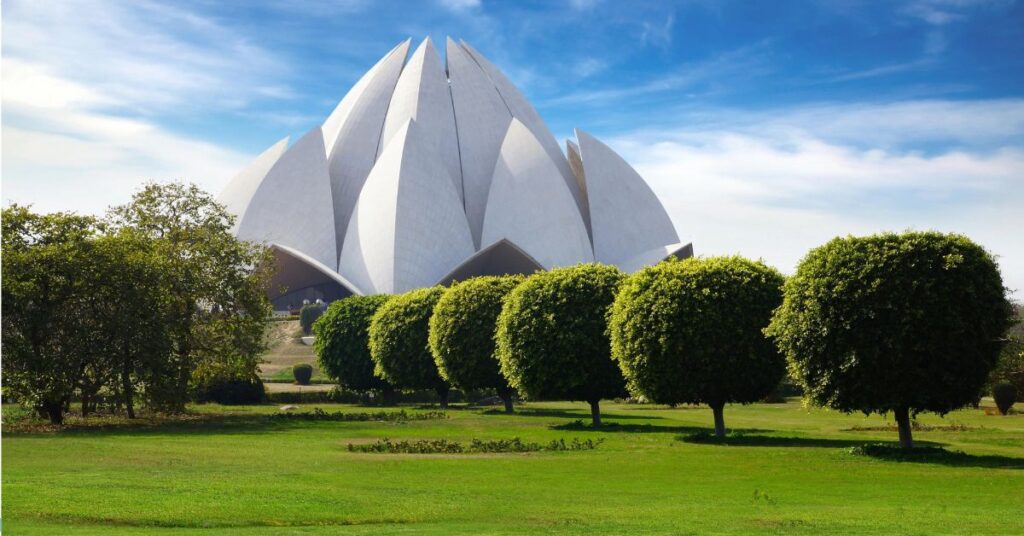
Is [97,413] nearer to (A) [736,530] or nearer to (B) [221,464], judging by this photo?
(B) [221,464]

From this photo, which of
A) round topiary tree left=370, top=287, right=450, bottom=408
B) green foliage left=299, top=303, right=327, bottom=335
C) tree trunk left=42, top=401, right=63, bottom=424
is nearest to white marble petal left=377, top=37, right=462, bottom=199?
green foliage left=299, top=303, right=327, bottom=335

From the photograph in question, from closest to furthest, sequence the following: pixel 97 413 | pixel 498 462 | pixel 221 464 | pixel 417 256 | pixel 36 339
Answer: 1. pixel 221 464
2. pixel 498 462
3. pixel 36 339
4. pixel 97 413
5. pixel 417 256

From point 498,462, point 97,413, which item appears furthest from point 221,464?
→ point 97,413

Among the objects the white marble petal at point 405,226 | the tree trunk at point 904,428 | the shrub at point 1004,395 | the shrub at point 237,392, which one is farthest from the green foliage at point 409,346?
the tree trunk at point 904,428

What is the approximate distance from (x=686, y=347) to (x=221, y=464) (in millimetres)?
12320

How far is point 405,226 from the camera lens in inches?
2650

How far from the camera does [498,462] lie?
2094 centimetres

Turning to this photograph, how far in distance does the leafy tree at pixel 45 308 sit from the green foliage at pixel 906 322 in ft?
66.4

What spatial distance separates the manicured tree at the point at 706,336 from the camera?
86.5ft

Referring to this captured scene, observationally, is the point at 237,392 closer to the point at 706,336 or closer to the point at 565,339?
the point at 565,339

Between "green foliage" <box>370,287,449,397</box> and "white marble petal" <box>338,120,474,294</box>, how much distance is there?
72.8 feet

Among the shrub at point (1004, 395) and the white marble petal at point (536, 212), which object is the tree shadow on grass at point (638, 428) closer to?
the shrub at point (1004, 395)

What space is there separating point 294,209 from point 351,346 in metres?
27.3

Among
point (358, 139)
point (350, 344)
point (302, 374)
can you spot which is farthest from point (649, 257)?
point (350, 344)
